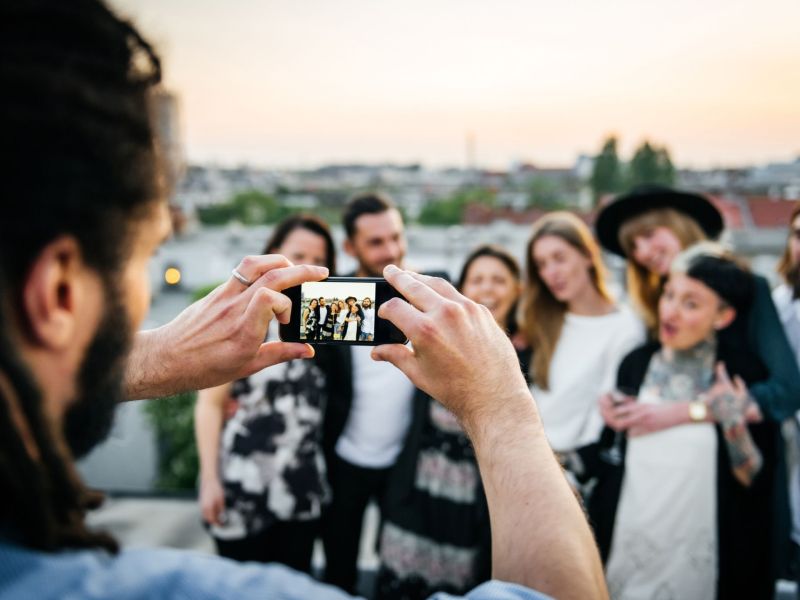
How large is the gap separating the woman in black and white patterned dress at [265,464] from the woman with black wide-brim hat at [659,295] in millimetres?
1355

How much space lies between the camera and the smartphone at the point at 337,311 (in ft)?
4.83

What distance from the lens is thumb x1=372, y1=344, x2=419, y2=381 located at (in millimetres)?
1185

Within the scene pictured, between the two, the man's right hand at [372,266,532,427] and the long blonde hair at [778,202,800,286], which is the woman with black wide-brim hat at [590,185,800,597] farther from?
the man's right hand at [372,266,532,427]

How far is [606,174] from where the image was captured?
3569 cm

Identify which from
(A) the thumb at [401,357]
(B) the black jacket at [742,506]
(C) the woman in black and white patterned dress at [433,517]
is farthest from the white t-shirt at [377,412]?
(A) the thumb at [401,357]

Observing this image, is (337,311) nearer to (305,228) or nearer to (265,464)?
(265,464)

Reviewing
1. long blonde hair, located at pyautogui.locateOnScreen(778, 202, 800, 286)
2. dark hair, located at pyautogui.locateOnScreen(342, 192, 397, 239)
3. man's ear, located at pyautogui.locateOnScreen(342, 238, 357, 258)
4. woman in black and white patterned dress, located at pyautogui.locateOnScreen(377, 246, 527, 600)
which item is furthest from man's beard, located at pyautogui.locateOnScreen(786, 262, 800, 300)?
man's ear, located at pyautogui.locateOnScreen(342, 238, 357, 258)

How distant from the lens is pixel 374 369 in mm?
2846

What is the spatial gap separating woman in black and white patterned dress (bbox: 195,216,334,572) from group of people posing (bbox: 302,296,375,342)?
1.20m

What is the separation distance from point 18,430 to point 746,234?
22.2 m

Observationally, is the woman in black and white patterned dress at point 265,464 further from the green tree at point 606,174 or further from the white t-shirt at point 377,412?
the green tree at point 606,174

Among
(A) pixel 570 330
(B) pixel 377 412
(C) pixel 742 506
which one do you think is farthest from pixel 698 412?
(B) pixel 377 412

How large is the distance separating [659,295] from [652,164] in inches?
1360

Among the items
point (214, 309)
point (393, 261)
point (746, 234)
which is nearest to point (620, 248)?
point (393, 261)
